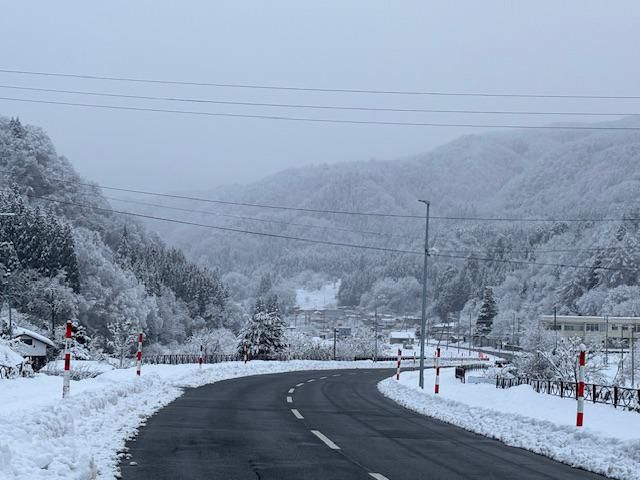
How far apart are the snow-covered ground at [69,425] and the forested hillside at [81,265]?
55.4m

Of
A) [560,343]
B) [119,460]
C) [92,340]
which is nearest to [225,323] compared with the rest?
[92,340]

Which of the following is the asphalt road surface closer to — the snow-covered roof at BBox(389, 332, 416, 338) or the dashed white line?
the dashed white line

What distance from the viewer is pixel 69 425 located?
11.5 meters

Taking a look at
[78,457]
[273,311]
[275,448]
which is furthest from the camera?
[273,311]

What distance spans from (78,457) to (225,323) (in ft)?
443

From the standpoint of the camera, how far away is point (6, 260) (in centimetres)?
8538

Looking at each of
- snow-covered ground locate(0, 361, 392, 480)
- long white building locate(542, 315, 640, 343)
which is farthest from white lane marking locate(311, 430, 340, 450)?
long white building locate(542, 315, 640, 343)

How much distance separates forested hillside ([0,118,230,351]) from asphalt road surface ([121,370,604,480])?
60.4m

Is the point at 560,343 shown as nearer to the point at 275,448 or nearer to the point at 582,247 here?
the point at 275,448

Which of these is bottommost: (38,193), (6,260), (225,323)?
(225,323)

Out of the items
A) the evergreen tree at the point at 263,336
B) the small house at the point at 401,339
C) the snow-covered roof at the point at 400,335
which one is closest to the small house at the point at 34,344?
the evergreen tree at the point at 263,336

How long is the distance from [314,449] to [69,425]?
3706mm

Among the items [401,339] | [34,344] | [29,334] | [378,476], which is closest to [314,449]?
[378,476]

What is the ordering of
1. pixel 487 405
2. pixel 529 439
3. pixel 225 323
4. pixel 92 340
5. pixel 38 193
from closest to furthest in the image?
pixel 529 439, pixel 487 405, pixel 92 340, pixel 38 193, pixel 225 323
